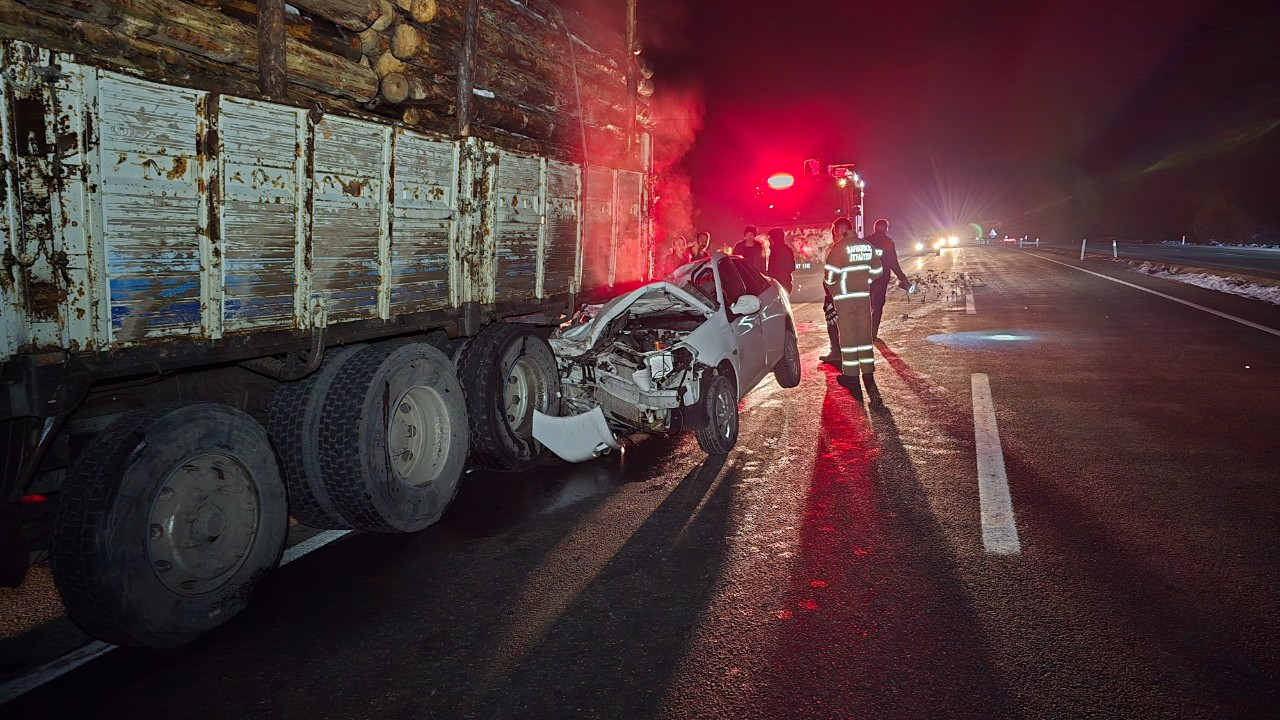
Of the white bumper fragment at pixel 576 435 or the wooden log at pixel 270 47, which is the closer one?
the wooden log at pixel 270 47

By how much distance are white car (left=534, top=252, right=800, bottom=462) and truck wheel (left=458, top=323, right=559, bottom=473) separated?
0.19 metres

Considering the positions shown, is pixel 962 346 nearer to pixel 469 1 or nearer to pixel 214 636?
pixel 469 1

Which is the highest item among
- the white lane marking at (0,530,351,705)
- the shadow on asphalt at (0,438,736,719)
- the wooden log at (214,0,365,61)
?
the wooden log at (214,0,365,61)

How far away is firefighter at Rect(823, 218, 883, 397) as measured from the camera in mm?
10258

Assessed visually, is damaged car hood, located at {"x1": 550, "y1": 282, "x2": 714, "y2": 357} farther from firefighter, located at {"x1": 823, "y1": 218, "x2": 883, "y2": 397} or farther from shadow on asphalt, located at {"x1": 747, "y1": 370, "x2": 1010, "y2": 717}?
firefighter, located at {"x1": 823, "y1": 218, "x2": 883, "y2": 397}

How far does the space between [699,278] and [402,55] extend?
11.4 feet

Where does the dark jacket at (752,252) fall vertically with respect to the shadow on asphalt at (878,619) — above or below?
above

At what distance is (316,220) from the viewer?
4574 mm

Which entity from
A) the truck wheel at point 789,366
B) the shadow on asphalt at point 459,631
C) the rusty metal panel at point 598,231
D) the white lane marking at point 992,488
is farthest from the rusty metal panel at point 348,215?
the truck wheel at point 789,366

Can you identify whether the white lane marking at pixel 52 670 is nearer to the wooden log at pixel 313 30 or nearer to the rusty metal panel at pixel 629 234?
the wooden log at pixel 313 30

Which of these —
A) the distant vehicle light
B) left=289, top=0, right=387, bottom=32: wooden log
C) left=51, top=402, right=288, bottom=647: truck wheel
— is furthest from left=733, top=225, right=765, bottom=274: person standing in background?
the distant vehicle light

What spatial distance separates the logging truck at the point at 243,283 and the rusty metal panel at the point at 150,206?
11mm

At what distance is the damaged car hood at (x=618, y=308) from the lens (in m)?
7.02

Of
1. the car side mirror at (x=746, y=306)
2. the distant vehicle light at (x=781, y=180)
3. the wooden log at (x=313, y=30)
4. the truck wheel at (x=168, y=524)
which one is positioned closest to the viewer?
the truck wheel at (x=168, y=524)
